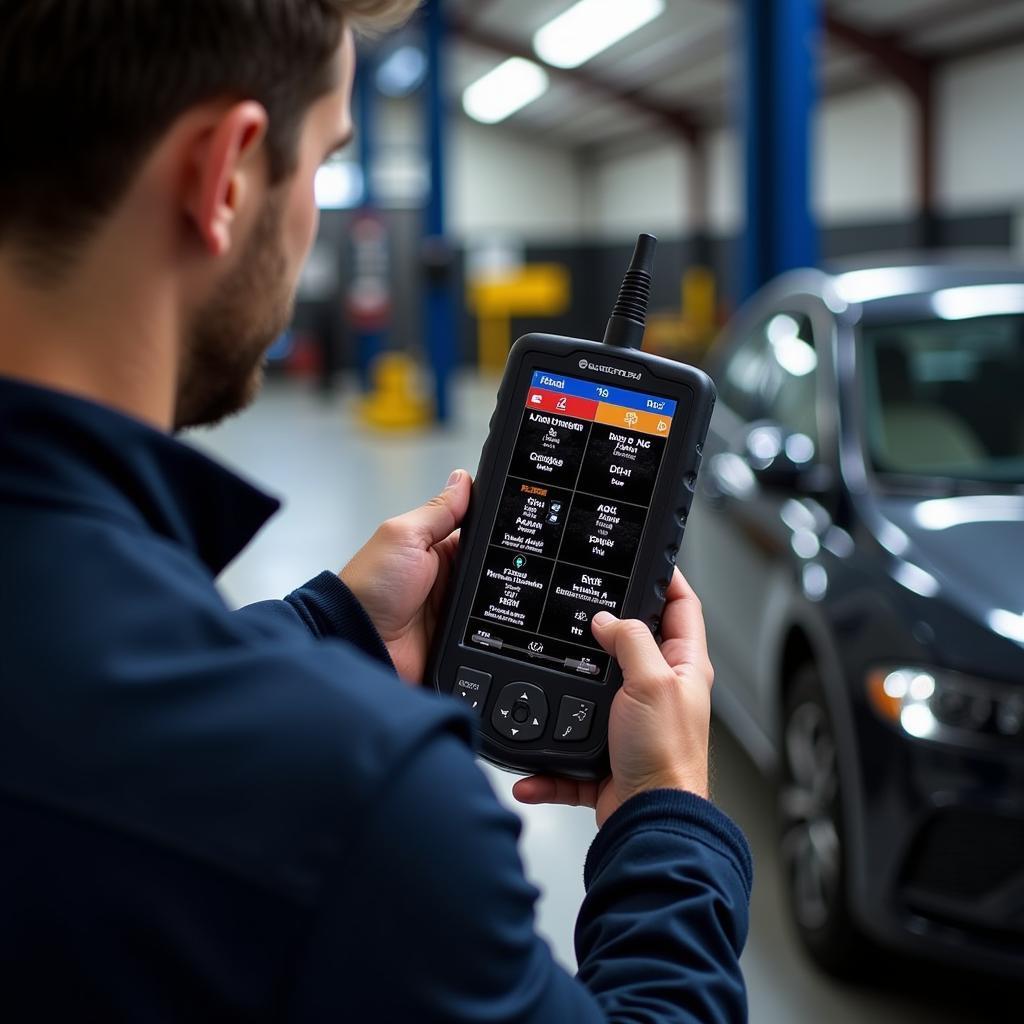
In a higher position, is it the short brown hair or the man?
the short brown hair

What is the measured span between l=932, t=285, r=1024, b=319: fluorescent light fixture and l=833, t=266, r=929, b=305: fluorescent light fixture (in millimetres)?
61

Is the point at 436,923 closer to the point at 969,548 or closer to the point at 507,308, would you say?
the point at 969,548

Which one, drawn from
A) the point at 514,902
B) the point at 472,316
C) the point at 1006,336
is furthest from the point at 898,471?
the point at 472,316

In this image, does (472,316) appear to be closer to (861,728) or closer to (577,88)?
(577,88)

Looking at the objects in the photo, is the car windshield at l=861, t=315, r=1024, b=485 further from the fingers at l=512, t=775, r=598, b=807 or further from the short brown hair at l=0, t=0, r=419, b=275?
the short brown hair at l=0, t=0, r=419, b=275

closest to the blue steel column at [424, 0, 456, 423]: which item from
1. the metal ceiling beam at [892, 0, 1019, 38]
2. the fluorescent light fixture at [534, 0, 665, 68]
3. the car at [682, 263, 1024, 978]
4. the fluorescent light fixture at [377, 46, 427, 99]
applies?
the fluorescent light fixture at [534, 0, 665, 68]

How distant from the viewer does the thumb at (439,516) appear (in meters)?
1.06

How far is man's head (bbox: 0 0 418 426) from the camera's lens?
600 millimetres

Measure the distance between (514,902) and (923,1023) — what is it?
1.91m

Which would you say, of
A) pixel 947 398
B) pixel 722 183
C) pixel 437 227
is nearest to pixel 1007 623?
pixel 947 398

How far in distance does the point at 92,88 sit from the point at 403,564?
21.1 inches

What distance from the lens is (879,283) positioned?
2.98 metres

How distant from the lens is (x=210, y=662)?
0.56 metres

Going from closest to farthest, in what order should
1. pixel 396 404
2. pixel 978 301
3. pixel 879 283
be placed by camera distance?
pixel 978 301 → pixel 879 283 → pixel 396 404
